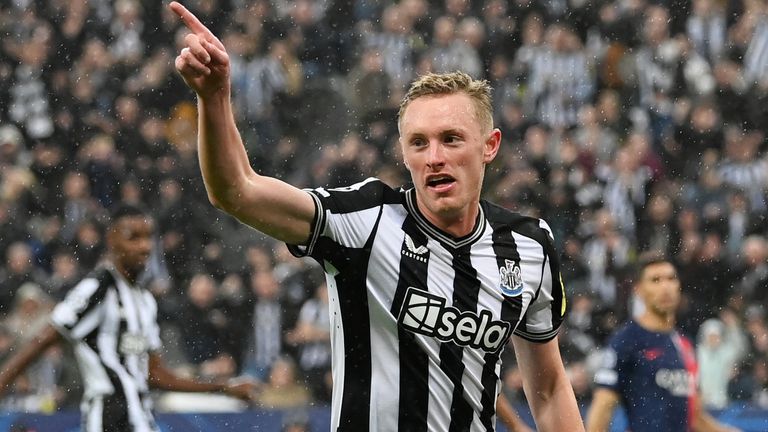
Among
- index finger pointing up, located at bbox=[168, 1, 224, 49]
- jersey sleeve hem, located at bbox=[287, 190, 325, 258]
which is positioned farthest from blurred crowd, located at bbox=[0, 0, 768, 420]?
index finger pointing up, located at bbox=[168, 1, 224, 49]

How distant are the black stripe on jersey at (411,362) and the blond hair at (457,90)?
0.40 meters

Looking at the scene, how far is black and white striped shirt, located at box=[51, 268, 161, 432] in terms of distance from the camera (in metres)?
7.11

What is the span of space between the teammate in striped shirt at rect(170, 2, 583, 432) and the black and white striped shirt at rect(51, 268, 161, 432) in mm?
3645

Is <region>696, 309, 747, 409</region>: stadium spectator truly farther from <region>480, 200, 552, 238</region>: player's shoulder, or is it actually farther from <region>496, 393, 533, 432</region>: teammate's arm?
<region>480, 200, 552, 238</region>: player's shoulder

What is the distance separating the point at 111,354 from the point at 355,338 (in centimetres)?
379

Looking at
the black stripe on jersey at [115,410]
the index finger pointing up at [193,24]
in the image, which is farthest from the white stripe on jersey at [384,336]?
the black stripe on jersey at [115,410]

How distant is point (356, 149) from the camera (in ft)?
39.9

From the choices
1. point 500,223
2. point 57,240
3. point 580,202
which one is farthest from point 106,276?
point 580,202

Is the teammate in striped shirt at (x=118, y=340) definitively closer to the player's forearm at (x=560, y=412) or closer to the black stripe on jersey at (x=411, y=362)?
the player's forearm at (x=560, y=412)

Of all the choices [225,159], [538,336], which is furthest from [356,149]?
[225,159]

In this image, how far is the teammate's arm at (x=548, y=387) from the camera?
405cm

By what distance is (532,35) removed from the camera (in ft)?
44.2

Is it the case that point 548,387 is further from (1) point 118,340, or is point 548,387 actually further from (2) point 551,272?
(1) point 118,340

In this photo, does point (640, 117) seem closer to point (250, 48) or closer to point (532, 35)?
point (532, 35)
